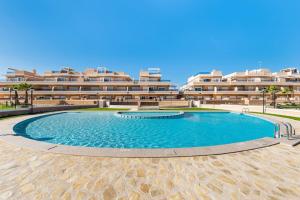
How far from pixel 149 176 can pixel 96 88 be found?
48.0 meters

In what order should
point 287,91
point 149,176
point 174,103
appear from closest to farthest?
1. point 149,176
2. point 287,91
3. point 174,103

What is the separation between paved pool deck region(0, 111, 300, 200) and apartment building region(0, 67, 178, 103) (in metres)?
39.5

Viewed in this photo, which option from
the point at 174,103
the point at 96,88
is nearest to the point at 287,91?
the point at 174,103

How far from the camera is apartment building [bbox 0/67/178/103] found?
150ft

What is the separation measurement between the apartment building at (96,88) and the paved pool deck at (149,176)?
130 ft

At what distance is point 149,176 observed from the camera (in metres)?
3.94

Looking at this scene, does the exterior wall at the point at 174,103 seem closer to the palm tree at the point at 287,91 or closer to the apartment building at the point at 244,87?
the apartment building at the point at 244,87

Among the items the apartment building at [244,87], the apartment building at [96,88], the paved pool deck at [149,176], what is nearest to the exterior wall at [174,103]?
the apartment building at [96,88]

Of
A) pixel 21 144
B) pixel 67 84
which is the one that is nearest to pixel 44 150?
pixel 21 144

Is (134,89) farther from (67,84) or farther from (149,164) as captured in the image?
(149,164)

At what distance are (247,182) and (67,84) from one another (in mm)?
52788

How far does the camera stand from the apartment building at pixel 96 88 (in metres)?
45.8

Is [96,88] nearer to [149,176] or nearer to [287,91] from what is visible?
[149,176]

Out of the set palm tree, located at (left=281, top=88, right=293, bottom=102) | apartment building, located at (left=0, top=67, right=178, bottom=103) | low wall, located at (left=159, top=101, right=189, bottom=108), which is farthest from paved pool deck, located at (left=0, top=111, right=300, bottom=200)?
palm tree, located at (left=281, top=88, right=293, bottom=102)
